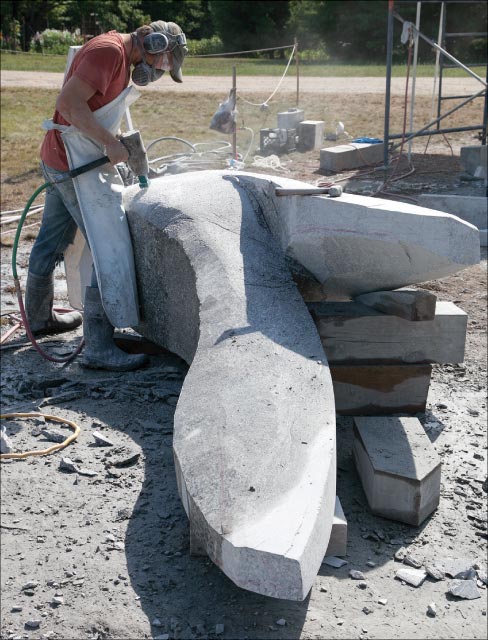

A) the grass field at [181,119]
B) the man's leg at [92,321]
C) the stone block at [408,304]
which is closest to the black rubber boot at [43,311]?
the man's leg at [92,321]

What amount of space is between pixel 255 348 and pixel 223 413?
1.52 ft

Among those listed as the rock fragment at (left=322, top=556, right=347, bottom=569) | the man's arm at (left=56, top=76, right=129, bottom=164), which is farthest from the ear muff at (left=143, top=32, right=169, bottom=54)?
the rock fragment at (left=322, top=556, right=347, bottom=569)

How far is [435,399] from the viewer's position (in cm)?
416

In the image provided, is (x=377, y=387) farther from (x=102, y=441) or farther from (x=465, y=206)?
(x=465, y=206)

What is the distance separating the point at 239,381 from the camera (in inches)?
120

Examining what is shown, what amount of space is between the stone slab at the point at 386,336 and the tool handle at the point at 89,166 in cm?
140

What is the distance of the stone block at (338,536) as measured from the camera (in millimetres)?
2859

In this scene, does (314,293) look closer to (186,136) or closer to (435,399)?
(435,399)

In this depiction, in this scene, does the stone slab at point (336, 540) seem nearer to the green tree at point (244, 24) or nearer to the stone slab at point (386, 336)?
the stone slab at point (386, 336)

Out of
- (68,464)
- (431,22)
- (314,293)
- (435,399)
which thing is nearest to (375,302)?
(314,293)

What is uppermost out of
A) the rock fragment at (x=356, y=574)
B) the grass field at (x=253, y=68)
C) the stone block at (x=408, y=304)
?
the grass field at (x=253, y=68)

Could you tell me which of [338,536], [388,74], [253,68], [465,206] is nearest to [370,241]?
[338,536]

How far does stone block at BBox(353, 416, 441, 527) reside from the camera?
3.13 metres

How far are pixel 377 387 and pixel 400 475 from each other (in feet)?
2.71
